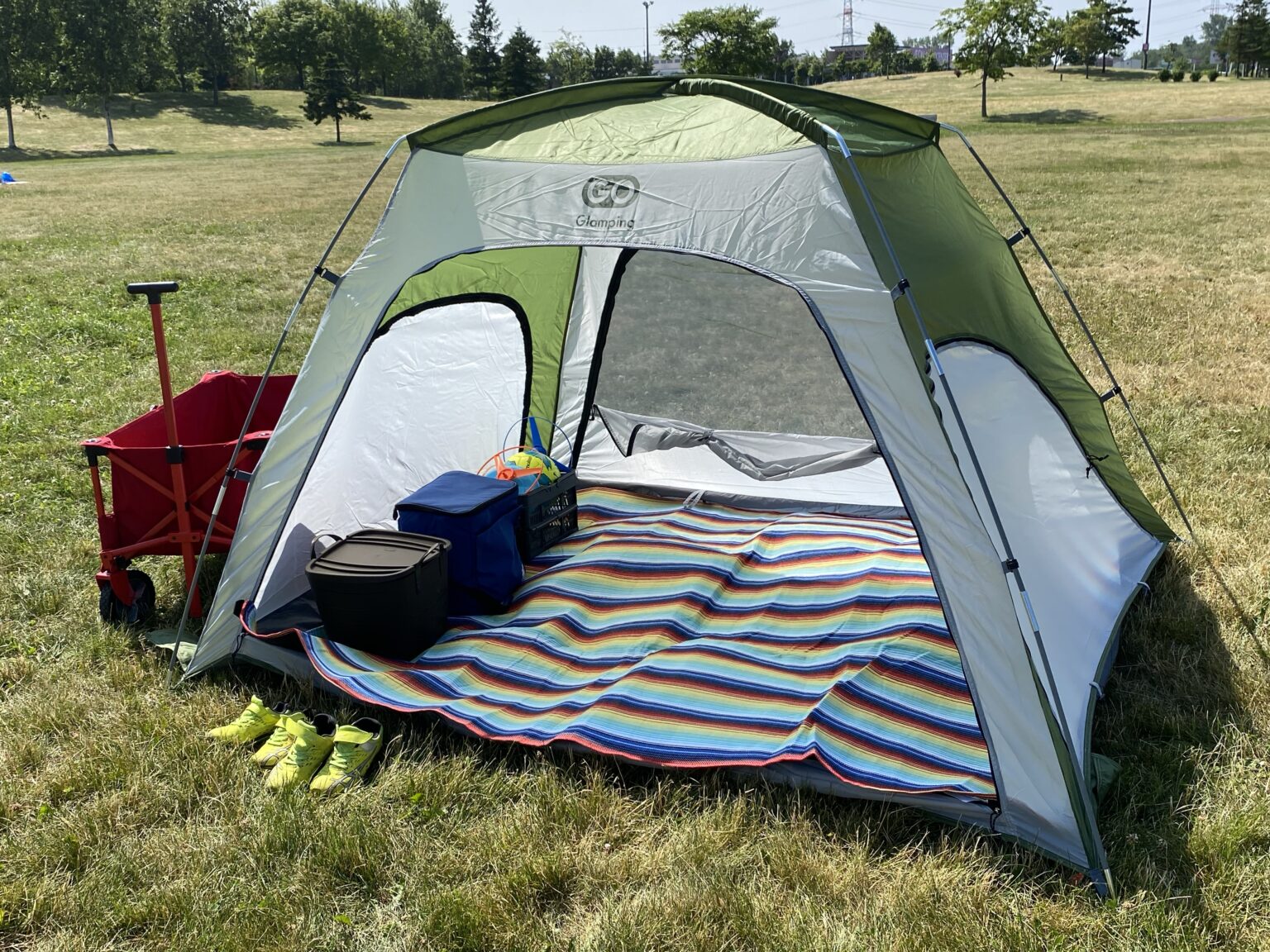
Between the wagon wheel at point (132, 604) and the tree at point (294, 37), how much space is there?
47.2m

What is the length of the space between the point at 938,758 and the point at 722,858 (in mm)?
627

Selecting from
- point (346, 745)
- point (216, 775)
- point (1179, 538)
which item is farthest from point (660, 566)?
point (1179, 538)

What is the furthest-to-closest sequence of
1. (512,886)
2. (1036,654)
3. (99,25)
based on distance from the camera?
(99,25) → (1036,654) → (512,886)

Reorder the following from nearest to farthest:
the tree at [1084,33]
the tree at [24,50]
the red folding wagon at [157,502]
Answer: the red folding wagon at [157,502] < the tree at [24,50] < the tree at [1084,33]

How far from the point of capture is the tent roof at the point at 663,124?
297 centimetres

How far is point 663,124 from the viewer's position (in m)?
3.15

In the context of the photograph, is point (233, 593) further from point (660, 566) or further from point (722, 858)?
point (722, 858)

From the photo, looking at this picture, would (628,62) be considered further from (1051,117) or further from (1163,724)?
(1163,724)

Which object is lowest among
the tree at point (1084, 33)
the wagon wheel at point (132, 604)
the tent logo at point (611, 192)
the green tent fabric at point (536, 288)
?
the wagon wheel at point (132, 604)

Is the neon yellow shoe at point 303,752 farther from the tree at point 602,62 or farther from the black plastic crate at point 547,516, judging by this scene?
the tree at point 602,62

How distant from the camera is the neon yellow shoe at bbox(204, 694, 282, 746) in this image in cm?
283

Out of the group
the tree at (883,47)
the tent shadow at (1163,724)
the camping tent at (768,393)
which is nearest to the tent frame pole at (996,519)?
the camping tent at (768,393)

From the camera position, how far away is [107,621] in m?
3.45

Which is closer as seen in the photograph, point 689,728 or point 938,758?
point 938,758
